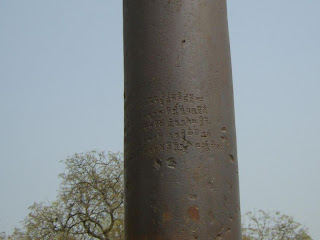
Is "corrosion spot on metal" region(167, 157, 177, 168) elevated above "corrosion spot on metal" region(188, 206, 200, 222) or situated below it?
above

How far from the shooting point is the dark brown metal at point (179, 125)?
4766 millimetres

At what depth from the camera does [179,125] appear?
4898mm

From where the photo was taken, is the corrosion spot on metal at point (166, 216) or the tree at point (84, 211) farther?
the tree at point (84, 211)

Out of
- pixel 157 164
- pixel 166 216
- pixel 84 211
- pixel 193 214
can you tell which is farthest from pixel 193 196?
pixel 84 211

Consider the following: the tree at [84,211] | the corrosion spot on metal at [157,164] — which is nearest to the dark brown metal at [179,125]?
the corrosion spot on metal at [157,164]

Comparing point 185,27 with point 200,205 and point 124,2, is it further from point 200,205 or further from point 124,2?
point 200,205

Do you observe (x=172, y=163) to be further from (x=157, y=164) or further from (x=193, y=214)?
(x=193, y=214)

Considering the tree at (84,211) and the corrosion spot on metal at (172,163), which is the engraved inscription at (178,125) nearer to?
the corrosion spot on metal at (172,163)

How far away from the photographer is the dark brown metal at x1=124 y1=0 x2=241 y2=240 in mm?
4766

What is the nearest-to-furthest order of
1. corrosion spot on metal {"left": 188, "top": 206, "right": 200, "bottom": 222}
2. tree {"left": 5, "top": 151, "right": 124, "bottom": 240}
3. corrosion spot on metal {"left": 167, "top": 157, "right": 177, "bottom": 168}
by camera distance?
corrosion spot on metal {"left": 188, "top": 206, "right": 200, "bottom": 222} < corrosion spot on metal {"left": 167, "top": 157, "right": 177, "bottom": 168} < tree {"left": 5, "top": 151, "right": 124, "bottom": 240}

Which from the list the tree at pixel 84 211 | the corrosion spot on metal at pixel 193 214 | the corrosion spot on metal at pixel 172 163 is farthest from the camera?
the tree at pixel 84 211

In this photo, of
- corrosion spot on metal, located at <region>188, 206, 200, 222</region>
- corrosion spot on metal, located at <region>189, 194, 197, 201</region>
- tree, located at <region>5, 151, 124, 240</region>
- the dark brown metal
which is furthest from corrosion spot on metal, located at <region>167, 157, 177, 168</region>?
tree, located at <region>5, 151, 124, 240</region>

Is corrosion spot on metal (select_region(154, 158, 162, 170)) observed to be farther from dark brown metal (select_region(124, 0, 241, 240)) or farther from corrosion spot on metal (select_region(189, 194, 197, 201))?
corrosion spot on metal (select_region(189, 194, 197, 201))

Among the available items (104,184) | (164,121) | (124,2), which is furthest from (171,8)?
(104,184)
